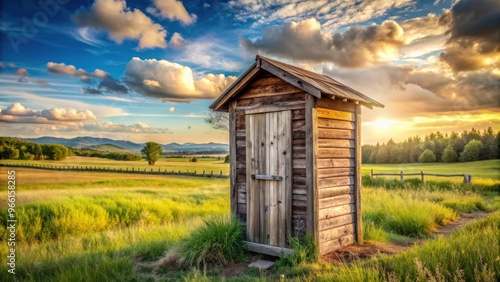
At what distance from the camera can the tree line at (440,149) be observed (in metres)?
49.8

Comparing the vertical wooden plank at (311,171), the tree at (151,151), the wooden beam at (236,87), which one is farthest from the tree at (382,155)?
the vertical wooden plank at (311,171)

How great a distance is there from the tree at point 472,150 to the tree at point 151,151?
158 ft

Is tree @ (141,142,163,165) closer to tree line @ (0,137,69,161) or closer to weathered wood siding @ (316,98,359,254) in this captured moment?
tree line @ (0,137,69,161)

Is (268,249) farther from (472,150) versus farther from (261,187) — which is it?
(472,150)

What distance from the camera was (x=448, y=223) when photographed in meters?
11.4

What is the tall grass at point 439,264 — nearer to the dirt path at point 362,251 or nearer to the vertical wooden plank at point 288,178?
the dirt path at point 362,251

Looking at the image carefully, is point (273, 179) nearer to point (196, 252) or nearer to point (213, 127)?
point (196, 252)

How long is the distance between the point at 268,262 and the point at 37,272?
4.85m

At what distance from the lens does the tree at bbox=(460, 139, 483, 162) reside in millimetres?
49938

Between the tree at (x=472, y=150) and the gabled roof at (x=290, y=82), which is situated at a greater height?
the gabled roof at (x=290, y=82)

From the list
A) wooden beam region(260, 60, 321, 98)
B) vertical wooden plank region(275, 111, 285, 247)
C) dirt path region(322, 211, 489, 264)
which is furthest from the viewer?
vertical wooden plank region(275, 111, 285, 247)

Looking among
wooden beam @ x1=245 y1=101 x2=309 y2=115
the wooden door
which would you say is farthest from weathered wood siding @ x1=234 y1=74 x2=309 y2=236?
the wooden door

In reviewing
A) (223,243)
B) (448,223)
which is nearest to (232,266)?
(223,243)

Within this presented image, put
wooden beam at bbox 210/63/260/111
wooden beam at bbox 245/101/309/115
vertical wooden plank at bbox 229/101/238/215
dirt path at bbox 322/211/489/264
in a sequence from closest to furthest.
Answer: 1. dirt path at bbox 322/211/489/264
2. wooden beam at bbox 245/101/309/115
3. wooden beam at bbox 210/63/260/111
4. vertical wooden plank at bbox 229/101/238/215
